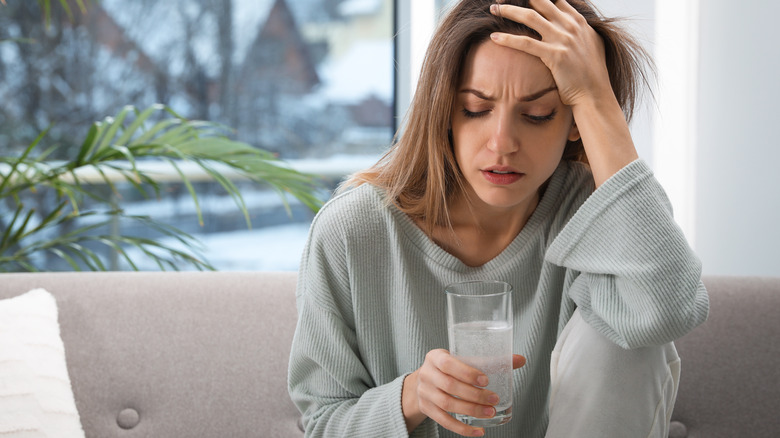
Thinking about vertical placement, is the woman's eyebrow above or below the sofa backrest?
above

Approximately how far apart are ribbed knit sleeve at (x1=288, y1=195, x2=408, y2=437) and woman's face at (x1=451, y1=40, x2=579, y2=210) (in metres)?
0.29

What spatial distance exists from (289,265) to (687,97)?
6.60ft

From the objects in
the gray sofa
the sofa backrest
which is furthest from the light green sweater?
the sofa backrest

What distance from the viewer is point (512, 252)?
1338mm

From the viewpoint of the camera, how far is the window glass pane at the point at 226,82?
3.29 metres

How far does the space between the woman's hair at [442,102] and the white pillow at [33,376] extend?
2.19 ft

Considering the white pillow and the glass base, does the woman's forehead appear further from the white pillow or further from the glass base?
the white pillow

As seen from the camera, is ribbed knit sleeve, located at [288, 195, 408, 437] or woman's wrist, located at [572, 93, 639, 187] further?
ribbed knit sleeve, located at [288, 195, 408, 437]

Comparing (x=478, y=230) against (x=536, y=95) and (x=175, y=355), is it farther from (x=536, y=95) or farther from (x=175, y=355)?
Result: (x=175, y=355)

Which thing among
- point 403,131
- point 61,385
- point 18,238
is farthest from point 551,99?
point 18,238

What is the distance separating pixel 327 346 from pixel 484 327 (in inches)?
16.5

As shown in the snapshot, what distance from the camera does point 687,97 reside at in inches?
93.1

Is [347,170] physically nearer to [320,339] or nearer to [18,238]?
[18,238]

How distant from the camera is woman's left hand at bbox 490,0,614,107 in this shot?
1104mm
